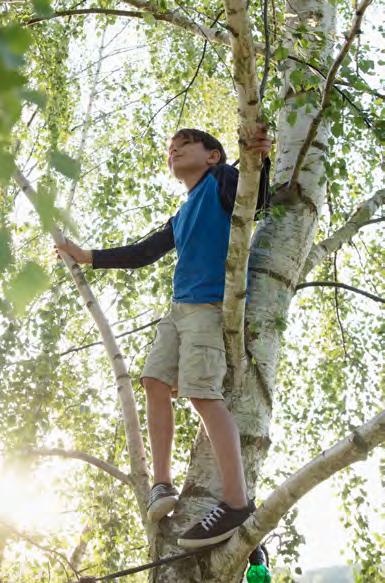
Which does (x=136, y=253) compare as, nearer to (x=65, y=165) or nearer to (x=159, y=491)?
(x=159, y=491)

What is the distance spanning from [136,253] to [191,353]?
2.81 ft

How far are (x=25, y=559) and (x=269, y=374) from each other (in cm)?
318

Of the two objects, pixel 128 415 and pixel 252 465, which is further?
pixel 128 415

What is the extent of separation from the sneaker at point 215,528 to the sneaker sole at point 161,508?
166mm

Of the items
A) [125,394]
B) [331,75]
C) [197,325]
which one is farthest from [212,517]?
[331,75]

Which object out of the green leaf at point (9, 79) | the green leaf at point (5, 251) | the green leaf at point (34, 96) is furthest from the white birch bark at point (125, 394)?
the green leaf at point (9, 79)

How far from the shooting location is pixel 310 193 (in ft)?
9.92

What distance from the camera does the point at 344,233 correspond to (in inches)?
135

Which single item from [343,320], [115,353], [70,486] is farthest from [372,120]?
[70,486]

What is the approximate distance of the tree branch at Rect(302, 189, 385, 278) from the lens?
324 centimetres

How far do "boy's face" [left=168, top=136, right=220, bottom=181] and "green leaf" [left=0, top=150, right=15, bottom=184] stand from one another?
2.31 meters

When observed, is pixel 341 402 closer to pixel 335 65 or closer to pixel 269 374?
pixel 269 374

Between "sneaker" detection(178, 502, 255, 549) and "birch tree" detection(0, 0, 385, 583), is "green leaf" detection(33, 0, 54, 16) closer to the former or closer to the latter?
"birch tree" detection(0, 0, 385, 583)

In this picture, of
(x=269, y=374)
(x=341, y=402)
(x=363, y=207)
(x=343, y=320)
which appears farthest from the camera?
(x=343, y=320)
